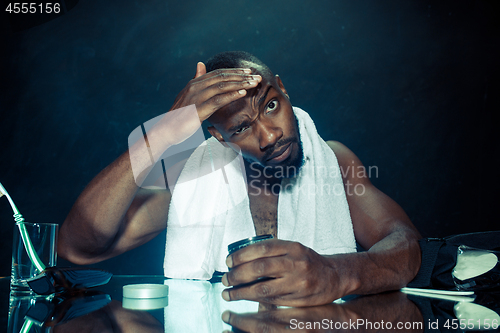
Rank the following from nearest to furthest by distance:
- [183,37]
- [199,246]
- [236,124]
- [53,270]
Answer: [53,270] → [236,124] → [199,246] → [183,37]

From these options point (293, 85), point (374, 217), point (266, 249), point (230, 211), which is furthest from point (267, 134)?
point (293, 85)

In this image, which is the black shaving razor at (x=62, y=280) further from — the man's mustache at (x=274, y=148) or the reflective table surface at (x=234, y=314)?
the man's mustache at (x=274, y=148)

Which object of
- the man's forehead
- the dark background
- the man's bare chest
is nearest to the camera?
the man's forehead

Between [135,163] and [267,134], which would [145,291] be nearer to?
[135,163]

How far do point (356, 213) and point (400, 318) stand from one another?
87cm

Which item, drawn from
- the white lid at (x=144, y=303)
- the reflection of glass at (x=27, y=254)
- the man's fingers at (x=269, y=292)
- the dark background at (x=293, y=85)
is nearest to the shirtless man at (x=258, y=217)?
the man's fingers at (x=269, y=292)

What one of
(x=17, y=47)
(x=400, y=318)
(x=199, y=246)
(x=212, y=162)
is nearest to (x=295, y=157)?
(x=212, y=162)

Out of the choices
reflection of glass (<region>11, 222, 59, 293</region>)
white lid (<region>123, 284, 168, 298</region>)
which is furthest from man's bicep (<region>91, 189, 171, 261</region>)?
white lid (<region>123, 284, 168, 298</region>)

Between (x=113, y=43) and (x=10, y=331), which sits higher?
(x=113, y=43)

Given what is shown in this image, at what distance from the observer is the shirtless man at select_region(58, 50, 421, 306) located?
65 cm

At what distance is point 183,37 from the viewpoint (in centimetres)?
185

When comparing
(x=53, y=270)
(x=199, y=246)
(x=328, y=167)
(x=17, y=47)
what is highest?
(x=17, y=47)

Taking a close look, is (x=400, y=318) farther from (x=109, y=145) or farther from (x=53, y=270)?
(x=109, y=145)

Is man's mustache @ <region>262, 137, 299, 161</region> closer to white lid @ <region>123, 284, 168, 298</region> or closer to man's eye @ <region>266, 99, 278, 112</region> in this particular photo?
man's eye @ <region>266, 99, 278, 112</region>
